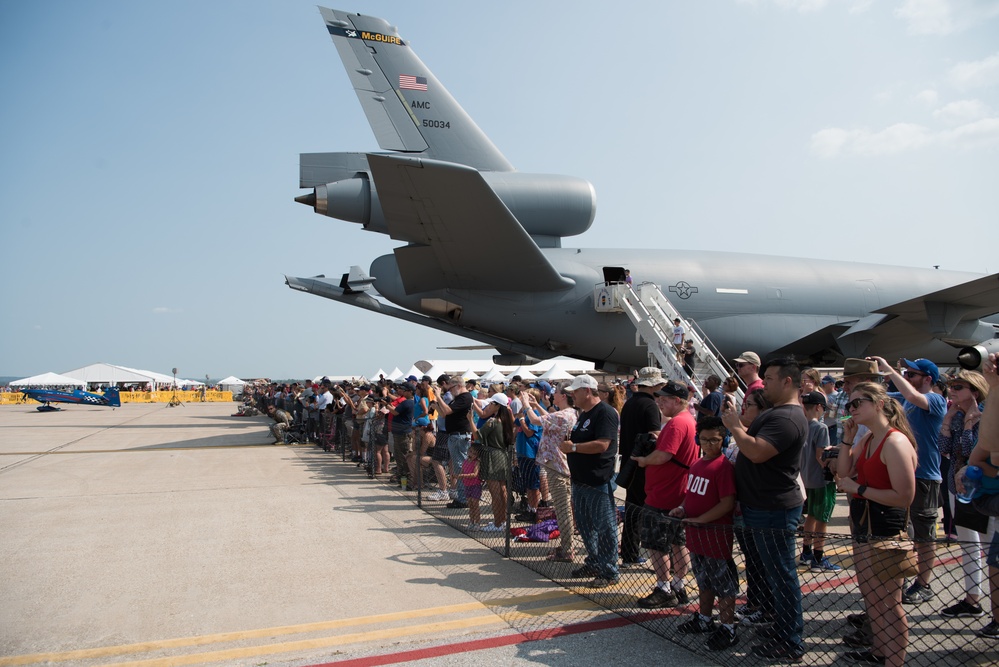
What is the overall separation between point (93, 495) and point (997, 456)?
10.3 metres

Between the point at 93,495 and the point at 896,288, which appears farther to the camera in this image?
the point at 896,288

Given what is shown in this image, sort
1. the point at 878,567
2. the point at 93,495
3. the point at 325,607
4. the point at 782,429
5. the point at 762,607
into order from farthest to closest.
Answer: the point at 93,495
the point at 325,607
the point at 762,607
the point at 782,429
the point at 878,567

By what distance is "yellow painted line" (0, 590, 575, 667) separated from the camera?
157 inches

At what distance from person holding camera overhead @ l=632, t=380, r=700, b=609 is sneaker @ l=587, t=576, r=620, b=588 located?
0.50 m

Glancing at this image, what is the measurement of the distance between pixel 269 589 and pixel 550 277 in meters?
10.3

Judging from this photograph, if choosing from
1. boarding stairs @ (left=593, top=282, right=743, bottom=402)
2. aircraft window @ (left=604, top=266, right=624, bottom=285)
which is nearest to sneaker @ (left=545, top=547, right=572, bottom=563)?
boarding stairs @ (left=593, top=282, right=743, bottom=402)

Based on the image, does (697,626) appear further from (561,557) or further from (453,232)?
(453,232)

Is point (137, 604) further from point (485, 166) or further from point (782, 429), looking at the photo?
point (485, 166)

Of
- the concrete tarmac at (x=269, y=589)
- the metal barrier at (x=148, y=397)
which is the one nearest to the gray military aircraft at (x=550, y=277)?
the concrete tarmac at (x=269, y=589)

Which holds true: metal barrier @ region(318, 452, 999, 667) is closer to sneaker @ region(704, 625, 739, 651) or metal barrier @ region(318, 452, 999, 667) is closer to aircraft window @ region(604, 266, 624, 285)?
sneaker @ region(704, 625, 739, 651)

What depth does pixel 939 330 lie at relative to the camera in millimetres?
14359

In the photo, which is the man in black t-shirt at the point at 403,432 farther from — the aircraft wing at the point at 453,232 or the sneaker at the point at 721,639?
the sneaker at the point at 721,639

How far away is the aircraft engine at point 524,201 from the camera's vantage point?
14695 millimetres

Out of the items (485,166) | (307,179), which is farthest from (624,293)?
(307,179)
